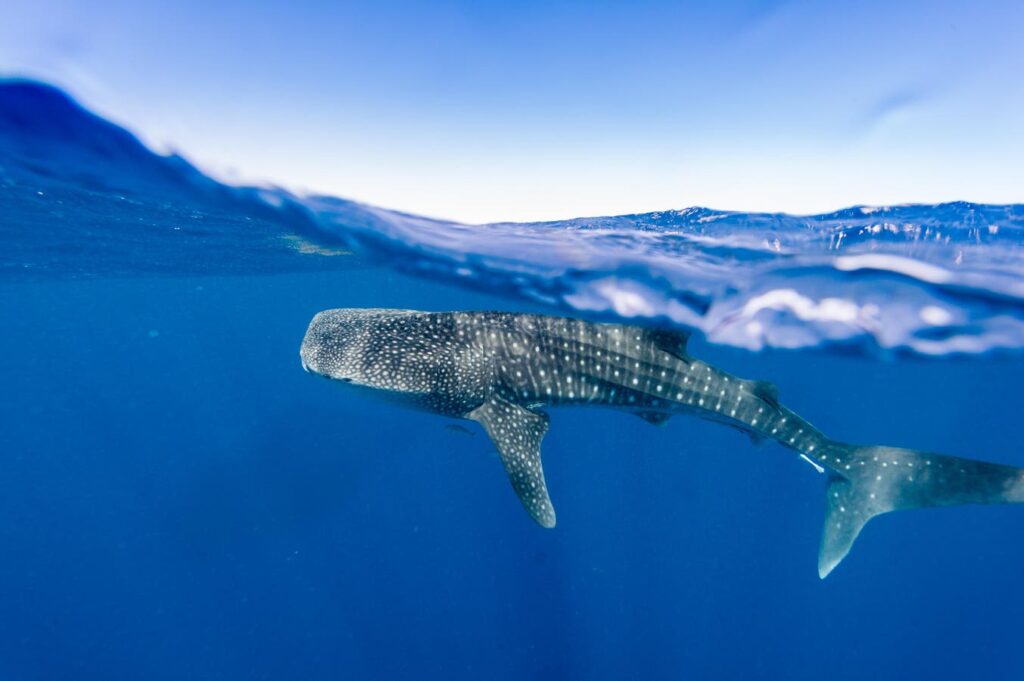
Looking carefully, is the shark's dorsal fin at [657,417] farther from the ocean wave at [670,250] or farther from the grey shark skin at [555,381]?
the ocean wave at [670,250]

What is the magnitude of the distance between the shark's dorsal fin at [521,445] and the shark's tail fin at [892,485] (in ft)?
10.2

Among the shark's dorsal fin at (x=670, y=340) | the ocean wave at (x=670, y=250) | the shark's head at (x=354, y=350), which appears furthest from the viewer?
the ocean wave at (x=670, y=250)

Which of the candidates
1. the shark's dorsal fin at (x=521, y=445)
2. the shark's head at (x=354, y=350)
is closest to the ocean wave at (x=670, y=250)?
the shark's head at (x=354, y=350)

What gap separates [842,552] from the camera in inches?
248

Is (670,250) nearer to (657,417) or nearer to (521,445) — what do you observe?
(657,417)

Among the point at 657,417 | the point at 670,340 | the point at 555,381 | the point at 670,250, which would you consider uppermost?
the point at 670,250

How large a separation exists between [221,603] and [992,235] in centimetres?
2245

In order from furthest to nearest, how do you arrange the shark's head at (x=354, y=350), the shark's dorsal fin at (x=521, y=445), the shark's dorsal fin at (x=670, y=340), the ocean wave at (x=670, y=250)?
the ocean wave at (x=670, y=250)
the shark's dorsal fin at (x=670, y=340)
the shark's head at (x=354, y=350)
the shark's dorsal fin at (x=521, y=445)

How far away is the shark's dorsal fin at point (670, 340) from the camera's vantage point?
6590 millimetres

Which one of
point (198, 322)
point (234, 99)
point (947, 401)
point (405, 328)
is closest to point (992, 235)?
point (405, 328)

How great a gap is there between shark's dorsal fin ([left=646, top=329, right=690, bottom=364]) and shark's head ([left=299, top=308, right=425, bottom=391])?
3.27 meters

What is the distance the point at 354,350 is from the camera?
6074mm

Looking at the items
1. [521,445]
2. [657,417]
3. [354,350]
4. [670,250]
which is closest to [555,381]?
[521,445]

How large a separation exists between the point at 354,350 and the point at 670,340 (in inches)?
157
